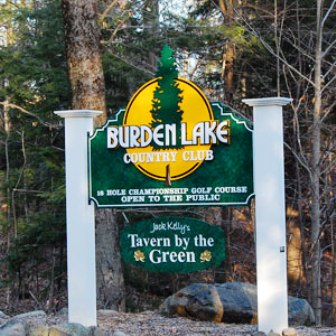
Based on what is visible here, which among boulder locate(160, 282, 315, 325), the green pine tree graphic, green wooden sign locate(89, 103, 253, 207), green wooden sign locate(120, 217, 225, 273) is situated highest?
the green pine tree graphic

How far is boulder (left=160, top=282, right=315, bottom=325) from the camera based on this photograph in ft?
27.7

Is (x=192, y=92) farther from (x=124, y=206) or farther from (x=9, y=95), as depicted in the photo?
(x=9, y=95)

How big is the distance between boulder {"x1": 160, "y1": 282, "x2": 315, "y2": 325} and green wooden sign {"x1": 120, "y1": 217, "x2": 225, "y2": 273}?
4.70ft

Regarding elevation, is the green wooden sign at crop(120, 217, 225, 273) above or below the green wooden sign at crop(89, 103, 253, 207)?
below

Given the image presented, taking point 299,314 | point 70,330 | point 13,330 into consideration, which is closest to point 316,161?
point 299,314

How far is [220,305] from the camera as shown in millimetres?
8445

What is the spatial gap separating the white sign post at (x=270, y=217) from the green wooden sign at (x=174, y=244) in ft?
1.50

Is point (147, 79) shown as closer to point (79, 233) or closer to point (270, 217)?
point (79, 233)

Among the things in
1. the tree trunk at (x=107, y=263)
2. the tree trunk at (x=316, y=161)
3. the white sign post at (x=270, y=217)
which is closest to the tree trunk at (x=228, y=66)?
the tree trunk at (x=316, y=161)

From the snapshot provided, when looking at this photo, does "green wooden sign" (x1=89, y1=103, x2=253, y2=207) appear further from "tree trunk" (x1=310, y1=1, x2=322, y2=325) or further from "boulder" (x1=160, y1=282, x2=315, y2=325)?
"tree trunk" (x1=310, y1=1, x2=322, y2=325)

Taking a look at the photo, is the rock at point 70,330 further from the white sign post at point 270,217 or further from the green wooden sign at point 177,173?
the white sign post at point 270,217

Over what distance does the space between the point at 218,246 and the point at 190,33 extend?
9.47m

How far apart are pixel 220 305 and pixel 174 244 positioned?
1592 millimetres

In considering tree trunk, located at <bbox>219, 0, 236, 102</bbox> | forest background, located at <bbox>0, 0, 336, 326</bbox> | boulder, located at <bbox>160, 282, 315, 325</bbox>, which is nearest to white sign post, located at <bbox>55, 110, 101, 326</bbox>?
boulder, located at <bbox>160, 282, 315, 325</bbox>
